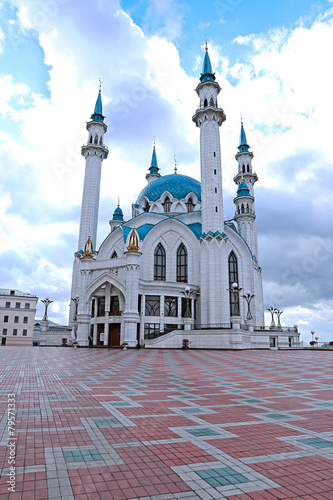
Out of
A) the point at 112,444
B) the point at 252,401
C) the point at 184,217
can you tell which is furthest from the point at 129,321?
the point at 112,444

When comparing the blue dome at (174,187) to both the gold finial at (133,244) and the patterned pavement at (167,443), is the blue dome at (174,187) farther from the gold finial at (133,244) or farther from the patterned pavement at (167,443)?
the patterned pavement at (167,443)

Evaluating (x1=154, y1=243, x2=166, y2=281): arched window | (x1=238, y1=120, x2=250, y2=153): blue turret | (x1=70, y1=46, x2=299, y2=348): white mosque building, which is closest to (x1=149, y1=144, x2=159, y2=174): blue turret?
(x1=70, y1=46, x2=299, y2=348): white mosque building

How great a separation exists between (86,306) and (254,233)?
27910mm

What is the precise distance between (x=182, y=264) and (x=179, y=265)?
1.34ft

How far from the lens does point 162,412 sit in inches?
243

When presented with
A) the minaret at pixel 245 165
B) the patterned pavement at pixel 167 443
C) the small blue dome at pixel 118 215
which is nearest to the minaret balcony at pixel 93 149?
the small blue dome at pixel 118 215

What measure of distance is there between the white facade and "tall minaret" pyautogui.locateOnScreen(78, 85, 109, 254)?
19.0 m

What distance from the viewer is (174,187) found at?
52.7 m

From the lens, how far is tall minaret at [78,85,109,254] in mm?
46969

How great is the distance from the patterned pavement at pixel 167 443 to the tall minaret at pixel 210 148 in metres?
32.4

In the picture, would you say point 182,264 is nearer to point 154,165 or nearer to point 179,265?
point 179,265

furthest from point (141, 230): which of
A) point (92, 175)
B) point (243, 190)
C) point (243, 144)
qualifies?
point (243, 144)

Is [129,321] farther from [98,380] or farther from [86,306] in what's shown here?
[98,380]

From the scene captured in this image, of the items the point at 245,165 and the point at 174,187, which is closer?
the point at 174,187
